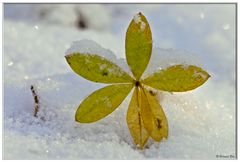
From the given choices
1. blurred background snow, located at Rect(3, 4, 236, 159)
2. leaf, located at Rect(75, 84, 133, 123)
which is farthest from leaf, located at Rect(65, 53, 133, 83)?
blurred background snow, located at Rect(3, 4, 236, 159)

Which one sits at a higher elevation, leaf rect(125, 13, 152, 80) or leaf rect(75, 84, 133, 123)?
leaf rect(125, 13, 152, 80)

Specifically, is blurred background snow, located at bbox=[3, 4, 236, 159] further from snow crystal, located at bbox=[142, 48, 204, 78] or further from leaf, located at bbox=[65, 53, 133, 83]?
leaf, located at bbox=[65, 53, 133, 83]

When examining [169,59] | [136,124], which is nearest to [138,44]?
[169,59]

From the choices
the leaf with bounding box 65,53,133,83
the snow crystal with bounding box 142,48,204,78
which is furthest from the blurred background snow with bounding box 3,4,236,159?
the leaf with bounding box 65,53,133,83

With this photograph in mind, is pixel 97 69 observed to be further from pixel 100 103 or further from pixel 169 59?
pixel 169 59

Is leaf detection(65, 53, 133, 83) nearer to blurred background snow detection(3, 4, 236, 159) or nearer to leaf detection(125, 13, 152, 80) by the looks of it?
leaf detection(125, 13, 152, 80)

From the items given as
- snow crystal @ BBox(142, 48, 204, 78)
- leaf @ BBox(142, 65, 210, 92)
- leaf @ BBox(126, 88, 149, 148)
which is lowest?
leaf @ BBox(126, 88, 149, 148)

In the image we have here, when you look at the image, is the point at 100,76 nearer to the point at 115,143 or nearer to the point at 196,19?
the point at 115,143
